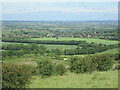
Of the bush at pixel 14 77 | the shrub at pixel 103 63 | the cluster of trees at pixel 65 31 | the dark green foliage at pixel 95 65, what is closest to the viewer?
the bush at pixel 14 77

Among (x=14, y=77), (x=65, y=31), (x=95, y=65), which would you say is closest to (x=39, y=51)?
(x=95, y=65)

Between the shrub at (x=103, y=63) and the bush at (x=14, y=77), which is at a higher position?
the bush at (x=14, y=77)

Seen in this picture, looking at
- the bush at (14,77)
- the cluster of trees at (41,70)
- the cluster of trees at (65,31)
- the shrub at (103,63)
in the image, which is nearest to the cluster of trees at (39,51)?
the cluster of trees at (65,31)

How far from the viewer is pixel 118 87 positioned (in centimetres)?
550

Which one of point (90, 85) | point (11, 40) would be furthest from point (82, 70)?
point (11, 40)

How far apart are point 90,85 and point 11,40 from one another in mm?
53479

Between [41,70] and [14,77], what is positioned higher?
[14,77]

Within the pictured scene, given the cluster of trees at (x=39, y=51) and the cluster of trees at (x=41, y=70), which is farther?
the cluster of trees at (x=39, y=51)

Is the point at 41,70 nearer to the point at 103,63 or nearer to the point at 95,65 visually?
the point at 95,65

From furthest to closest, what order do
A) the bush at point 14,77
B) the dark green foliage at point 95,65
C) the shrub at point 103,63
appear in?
the shrub at point 103,63 → the dark green foliage at point 95,65 → the bush at point 14,77

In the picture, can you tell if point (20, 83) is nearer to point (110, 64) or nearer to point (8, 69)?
point (8, 69)

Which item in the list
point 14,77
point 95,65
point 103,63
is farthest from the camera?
point 103,63

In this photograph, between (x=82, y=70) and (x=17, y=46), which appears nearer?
(x=82, y=70)

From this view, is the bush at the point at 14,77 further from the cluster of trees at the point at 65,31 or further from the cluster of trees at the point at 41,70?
the cluster of trees at the point at 65,31
